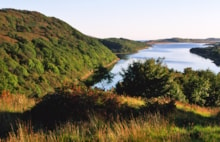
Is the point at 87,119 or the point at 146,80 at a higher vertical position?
the point at 87,119

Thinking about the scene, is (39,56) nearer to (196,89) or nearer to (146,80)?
(196,89)

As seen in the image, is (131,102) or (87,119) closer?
(87,119)

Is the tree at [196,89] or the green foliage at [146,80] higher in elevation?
the green foliage at [146,80]

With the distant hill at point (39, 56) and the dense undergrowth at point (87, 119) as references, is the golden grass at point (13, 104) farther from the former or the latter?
the distant hill at point (39, 56)

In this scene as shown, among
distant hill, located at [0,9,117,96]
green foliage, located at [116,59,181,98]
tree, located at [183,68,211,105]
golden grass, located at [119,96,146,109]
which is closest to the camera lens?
golden grass, located at [119,96,146,109]

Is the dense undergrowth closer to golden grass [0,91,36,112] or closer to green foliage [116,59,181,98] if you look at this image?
golden grass [0,91,36,112]

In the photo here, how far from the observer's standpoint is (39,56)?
10181 centimetres

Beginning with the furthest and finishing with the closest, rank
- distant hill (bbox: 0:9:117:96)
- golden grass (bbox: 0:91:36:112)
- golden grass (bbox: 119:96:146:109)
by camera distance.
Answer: distant hill (bbox: 0:9:117:96)
golden grass (bbox: 119:96:146:109)
golden grass (bbox: 0:91:36:112)

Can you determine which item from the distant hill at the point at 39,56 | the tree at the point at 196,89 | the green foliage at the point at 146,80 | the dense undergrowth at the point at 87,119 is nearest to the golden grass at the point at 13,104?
the dense undergrowth at the point at 87,119

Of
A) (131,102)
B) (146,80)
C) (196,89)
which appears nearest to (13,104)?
(131,102)

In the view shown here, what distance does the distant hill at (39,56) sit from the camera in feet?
239

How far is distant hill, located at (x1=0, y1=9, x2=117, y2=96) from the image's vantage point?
72875mm

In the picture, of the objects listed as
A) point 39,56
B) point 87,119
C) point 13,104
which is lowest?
point 39,56

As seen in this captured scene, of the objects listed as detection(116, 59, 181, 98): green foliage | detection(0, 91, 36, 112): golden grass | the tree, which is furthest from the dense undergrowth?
the tree
